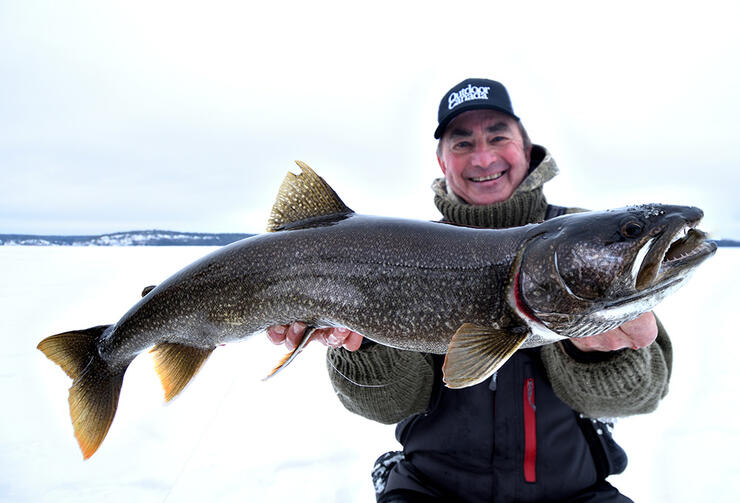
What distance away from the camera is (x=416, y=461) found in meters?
3.16

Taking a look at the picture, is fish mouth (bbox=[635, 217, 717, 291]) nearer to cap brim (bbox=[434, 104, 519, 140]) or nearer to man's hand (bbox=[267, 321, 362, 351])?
man's hand (bbox=[267, 321, 362, 351])

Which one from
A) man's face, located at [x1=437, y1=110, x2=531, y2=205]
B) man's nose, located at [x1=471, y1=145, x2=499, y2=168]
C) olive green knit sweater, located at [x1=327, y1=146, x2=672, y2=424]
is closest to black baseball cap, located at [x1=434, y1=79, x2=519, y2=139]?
man's face, located at [x1=437, y1=110, x2=531, y2=205]

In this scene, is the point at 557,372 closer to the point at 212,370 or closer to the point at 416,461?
the point at 416,461

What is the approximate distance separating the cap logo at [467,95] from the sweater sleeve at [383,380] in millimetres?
2473

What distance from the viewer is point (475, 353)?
6.46 ft

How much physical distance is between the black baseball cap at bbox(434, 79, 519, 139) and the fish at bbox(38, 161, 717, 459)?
81.7 inches

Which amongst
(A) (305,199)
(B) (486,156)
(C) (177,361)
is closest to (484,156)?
(B) (486,156)

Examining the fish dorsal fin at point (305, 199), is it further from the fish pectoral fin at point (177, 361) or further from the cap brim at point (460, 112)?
the cap brim at point (460, 112)

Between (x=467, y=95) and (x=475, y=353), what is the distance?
116 inches

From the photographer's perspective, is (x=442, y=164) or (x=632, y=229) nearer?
(x=632, y=229)

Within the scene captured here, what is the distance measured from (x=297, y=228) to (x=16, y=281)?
1298 centimetres

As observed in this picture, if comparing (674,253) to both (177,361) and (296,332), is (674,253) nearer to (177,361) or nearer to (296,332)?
(296,332)

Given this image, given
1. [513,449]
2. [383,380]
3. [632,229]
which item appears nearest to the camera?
[632,229]

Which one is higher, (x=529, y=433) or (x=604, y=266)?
(x=604, y=266)
